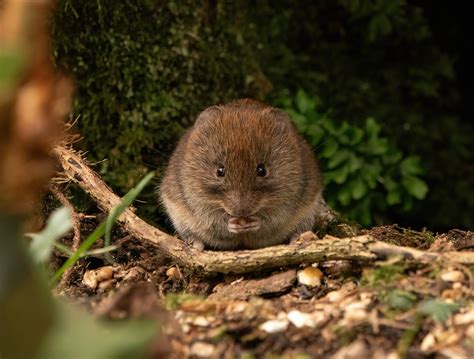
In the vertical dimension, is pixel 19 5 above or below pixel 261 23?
above

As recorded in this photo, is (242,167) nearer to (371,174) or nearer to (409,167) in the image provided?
(371,174)

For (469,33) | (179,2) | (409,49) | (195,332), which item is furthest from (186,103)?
(469,33)

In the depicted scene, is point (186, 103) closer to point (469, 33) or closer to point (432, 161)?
point (432, 161)

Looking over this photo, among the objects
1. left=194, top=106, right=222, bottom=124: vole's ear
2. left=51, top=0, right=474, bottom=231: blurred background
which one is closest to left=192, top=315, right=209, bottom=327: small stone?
left=194, top=106, right=222, bottom=124: vole's ear

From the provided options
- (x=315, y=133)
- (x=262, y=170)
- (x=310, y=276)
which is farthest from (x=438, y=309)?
(x=315, y=133)

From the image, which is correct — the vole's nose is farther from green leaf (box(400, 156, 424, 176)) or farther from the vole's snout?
green leaf (box(400, 156, 424, 176))

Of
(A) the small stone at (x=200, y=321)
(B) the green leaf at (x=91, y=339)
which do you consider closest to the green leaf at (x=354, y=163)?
(A) the small stone at (x=200, y=321)

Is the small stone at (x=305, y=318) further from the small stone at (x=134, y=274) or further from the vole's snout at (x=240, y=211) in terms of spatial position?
the small stone at (x=134, y=274)
